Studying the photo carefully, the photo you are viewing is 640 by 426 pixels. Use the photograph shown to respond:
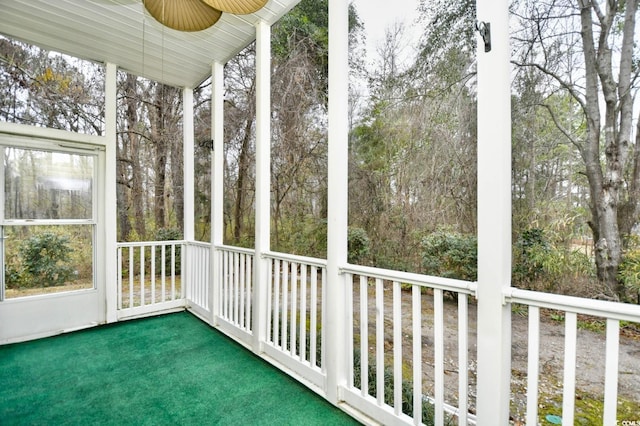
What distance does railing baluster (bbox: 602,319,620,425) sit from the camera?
3.34 ft

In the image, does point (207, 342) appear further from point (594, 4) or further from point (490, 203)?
point (594, 4)

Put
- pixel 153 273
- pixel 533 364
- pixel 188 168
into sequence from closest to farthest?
pixel 533 364
pixel 153 273
pixel 188 168

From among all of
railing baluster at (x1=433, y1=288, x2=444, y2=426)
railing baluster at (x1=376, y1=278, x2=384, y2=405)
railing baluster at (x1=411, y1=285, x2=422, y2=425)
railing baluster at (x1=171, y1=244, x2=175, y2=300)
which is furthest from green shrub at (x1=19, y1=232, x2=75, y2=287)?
railing baluster at (x1=433, y1=288, x2=444, y2=426)

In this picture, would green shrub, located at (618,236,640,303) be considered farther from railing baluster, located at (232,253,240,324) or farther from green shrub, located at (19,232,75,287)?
green shrub, located at (19,232,75,287)

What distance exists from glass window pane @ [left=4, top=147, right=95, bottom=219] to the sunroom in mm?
12

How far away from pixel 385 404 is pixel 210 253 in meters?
2.40

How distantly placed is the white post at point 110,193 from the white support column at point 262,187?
6.22 feet

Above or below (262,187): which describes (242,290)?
below

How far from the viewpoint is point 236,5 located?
1725mm

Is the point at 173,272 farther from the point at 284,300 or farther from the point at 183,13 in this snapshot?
the point at 183,13

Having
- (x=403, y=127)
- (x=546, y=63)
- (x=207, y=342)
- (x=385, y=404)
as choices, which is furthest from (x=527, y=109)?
(x=207, y=342)

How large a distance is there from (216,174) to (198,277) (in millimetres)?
1349

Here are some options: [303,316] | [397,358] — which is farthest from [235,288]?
[397,358]

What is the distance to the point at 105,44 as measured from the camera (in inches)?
116
